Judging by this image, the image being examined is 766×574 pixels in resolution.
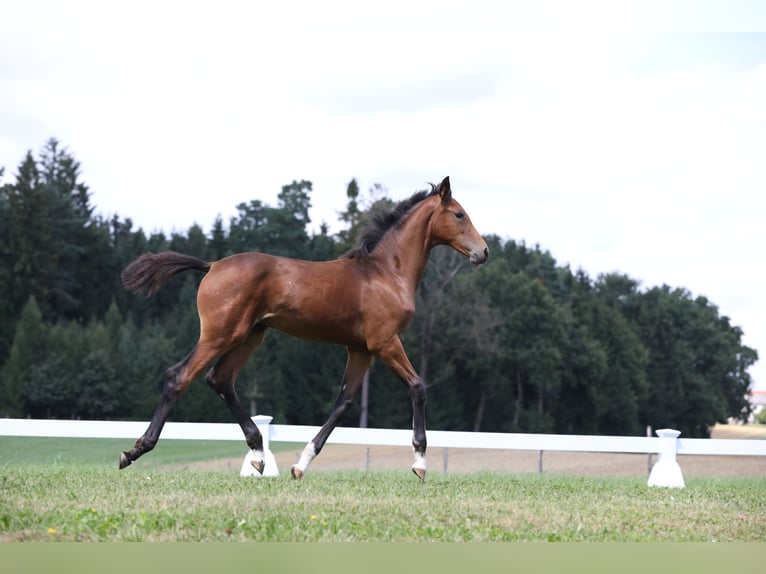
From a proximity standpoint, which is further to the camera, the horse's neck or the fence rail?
the fence rail

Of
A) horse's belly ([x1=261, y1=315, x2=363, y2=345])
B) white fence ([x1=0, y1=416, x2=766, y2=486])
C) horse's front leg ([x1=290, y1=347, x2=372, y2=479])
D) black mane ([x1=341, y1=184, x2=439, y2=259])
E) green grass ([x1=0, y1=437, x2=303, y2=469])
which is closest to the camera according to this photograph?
horse's belly ([x1=261, y1=315, x2=363, y2=345])

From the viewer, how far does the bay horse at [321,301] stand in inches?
371

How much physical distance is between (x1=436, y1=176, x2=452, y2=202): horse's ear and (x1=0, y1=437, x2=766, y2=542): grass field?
301cm

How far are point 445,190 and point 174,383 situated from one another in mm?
3476

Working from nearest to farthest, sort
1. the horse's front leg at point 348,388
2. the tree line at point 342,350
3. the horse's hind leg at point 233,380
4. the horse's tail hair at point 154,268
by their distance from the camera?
the horse's tail hair at point 154,268, the horse's hind leg at point 233,380, the horse's front leg at point 348,388, the tree line at point 342,350

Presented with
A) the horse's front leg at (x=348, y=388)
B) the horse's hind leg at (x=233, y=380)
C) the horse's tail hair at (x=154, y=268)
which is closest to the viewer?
the horse's tail hair at (x=154, y=268)

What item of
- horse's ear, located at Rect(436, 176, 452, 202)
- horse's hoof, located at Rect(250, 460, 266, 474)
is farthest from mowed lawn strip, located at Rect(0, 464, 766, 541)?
horse's ear, located at Rect(436, 176, 452, 202)

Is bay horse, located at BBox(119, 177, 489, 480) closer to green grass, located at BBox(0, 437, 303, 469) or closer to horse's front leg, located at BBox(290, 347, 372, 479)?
horse's front leg, located at BBox(290, 347, 372, 479)

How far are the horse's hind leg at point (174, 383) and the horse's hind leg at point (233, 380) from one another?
21.5 inches

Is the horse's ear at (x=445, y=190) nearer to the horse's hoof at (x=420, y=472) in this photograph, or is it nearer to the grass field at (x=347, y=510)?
the horse's hoof at (x=420, y=472)

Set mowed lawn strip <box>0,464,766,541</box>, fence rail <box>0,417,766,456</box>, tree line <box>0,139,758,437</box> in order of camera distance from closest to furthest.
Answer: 1. mowed lawn strip <box>0,464,766,541</box>
2. fence rail <box>0,417,766,456</box>
3. tree line <box>0,139,758,437</box>

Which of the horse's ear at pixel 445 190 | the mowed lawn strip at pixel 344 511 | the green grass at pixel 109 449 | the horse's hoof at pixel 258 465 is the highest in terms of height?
the horse's ear at pixel 445 190

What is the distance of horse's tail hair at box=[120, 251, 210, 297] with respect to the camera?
9.87 meters

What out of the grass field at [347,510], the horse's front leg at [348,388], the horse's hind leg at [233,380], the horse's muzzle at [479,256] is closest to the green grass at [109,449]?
the horse's hind leg at [233,380]
